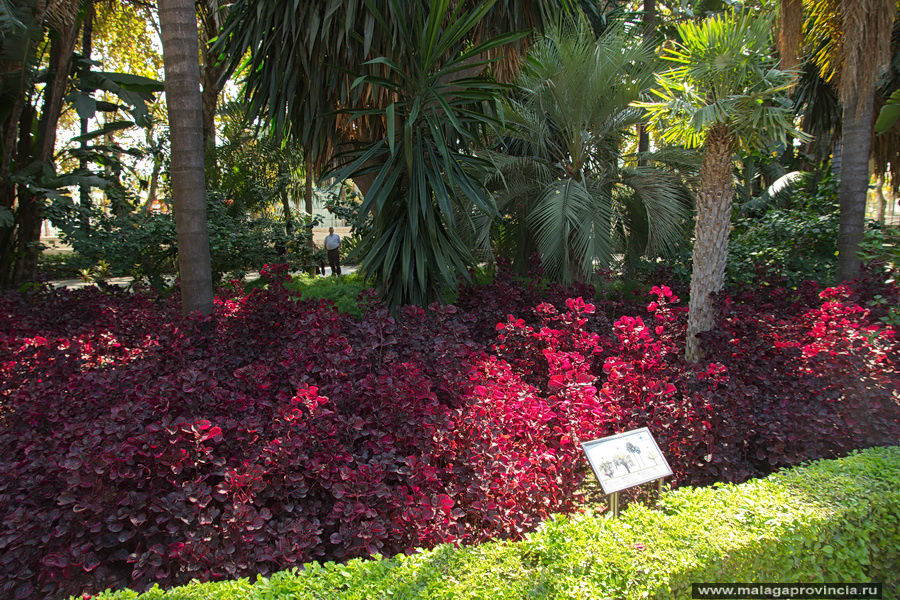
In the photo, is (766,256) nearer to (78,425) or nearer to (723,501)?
(723,501)

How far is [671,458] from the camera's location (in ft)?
10.5

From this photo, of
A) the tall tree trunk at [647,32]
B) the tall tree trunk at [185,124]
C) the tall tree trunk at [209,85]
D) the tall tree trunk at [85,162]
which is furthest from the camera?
the tall tree trunk at [209,85]

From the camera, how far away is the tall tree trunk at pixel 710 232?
4410mm

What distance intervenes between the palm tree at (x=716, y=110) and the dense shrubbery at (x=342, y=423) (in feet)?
1.38

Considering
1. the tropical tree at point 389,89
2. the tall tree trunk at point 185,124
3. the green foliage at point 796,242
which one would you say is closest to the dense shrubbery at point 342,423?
the tall tree trunk at point 185,124

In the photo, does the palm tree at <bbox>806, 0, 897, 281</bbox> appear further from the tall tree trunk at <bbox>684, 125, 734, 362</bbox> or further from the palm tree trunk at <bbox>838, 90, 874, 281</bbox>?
the tall tree trunk at <bbox>684, 125, 734, 362</bbox>

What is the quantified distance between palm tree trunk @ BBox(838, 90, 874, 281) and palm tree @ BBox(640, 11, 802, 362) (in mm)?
2451

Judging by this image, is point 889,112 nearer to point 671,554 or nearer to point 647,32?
point 647,32

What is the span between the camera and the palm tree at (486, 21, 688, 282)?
250 inches

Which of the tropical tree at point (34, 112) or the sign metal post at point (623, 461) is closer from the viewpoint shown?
the sign metal post at point (623, 461)

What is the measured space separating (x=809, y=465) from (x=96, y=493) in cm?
353

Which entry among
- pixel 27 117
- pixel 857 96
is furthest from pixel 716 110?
pixel 27 117

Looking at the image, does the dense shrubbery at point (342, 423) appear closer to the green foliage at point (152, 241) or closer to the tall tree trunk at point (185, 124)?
the tall tree trunk at point (185, 124)

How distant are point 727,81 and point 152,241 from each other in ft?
23.3
